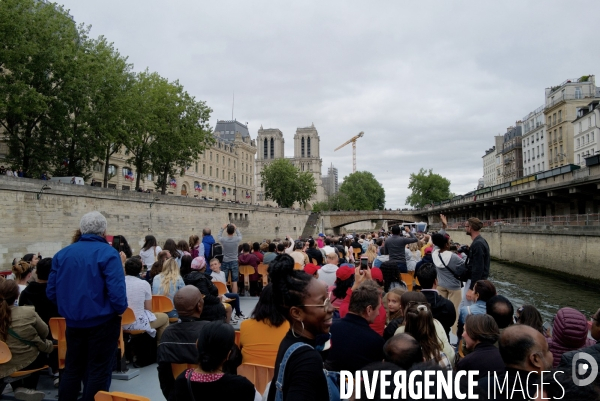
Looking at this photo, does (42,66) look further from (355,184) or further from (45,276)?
(355,184)

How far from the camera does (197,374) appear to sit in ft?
7.45

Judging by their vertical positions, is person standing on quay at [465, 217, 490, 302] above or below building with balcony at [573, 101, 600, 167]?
below

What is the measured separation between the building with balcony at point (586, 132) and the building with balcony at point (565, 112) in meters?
1.25

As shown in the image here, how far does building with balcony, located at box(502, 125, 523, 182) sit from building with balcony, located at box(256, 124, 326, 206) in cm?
5470

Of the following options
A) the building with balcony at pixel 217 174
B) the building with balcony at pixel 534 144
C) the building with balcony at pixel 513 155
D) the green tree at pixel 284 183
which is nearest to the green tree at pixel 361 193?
the green tree at pixel 284 183

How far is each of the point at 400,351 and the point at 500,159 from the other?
83.9 meters

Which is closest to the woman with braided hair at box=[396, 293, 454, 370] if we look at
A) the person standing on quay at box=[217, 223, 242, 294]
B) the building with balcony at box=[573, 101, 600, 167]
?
the person standing on quay at box=[217, 223, 242, 294]

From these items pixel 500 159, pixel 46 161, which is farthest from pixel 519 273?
pixel 500 159

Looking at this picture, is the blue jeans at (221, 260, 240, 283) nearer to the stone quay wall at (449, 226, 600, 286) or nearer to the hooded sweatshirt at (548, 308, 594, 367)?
the hooded sweatshirt at (548, 308, 594, 367)

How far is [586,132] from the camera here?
41.5 m

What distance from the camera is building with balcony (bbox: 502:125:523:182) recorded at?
6544 centimetres

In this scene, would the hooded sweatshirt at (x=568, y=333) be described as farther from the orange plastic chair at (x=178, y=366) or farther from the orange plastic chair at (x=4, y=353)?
the orange plastic chair at (x=4, y=353)

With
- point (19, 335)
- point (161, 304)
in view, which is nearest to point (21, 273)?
point (19, 335)

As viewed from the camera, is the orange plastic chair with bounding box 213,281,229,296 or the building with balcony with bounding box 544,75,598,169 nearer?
the orange plastic chair with bounding box 213,281,229,296
